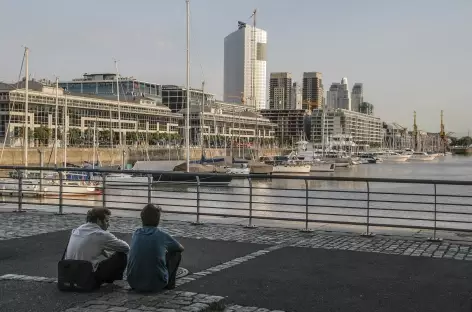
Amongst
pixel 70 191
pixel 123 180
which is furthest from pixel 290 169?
pixel 123 180

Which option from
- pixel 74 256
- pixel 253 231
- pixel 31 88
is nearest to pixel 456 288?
pixel 74 256

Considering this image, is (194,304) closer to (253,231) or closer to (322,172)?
(253,231)

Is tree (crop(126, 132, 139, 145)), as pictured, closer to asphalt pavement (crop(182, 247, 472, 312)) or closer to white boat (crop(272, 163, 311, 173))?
white boat (crop(272, 163, 311, 173))

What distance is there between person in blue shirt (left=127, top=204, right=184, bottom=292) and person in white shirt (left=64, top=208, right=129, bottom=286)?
1.14ft

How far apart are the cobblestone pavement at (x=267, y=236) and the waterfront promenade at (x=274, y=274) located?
2cm

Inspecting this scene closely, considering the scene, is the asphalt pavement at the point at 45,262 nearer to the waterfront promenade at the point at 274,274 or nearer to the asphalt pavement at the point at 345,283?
the waterfront promenade at the point at 274,274

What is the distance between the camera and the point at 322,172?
111 metres

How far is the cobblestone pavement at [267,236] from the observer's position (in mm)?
11234

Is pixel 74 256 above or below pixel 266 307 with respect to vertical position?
above

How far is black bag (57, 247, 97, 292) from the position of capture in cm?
748

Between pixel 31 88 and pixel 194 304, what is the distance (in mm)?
133812

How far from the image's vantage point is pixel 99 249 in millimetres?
7711

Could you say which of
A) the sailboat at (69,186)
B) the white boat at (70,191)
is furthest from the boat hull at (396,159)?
the white boat at (70,191)

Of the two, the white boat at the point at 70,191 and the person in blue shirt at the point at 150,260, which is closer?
the person in blue shirt at the point at 150,260
